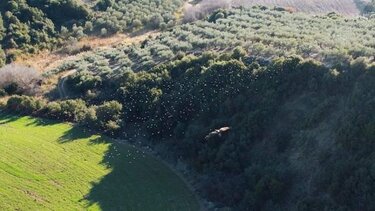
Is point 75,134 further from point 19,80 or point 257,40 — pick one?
point 257,40

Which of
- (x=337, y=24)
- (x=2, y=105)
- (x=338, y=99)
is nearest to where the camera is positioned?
(x=338, y=99)

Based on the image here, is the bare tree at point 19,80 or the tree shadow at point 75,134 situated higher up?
the bare tree at point 19,80

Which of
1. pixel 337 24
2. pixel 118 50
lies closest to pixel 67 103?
pixel 118 50

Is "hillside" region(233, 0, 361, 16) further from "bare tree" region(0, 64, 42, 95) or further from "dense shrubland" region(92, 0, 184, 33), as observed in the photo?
"bare tree" region(0, 64, 42, 95)

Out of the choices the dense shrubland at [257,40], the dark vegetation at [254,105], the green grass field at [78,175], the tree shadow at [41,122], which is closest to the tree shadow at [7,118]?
the dark vegetation at [254,105]

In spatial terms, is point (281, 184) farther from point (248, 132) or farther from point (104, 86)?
point (104, 86)

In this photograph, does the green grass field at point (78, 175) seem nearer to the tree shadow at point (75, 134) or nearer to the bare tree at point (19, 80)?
the tree shadow at point (75, 134)

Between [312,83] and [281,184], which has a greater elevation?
[312,83]
